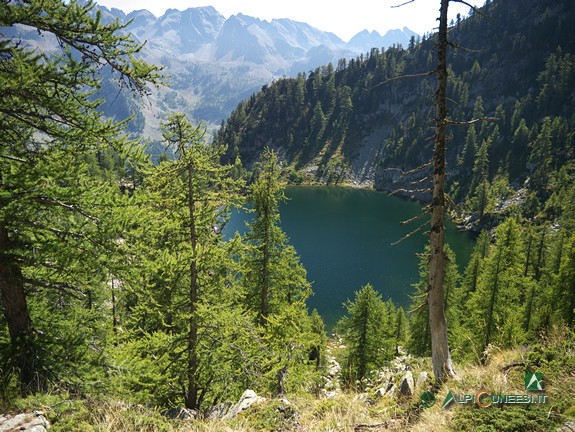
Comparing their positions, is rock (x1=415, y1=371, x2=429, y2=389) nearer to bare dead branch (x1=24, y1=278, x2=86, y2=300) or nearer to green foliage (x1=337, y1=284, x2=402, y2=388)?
bare dead branch (x1=24, y1=278, x2=86, y2=300)

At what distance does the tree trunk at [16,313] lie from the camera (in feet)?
22.3

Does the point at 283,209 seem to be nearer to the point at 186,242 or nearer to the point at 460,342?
the point at 460,342

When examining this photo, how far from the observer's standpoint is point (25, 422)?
5691 mm

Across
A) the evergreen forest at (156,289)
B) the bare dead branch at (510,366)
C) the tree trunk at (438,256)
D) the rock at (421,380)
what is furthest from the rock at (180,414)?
the bare dead branch at (510,366)

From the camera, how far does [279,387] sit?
48.9 feet

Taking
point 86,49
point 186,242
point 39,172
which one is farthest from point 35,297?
point 86,49

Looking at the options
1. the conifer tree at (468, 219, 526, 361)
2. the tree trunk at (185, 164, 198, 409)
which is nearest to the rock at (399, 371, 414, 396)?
the tree trunk at (185, 164, 198, 409)

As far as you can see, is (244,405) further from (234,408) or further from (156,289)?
(156,289)

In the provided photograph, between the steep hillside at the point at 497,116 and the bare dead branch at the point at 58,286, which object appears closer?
the bare dead branch at the point at 58,286

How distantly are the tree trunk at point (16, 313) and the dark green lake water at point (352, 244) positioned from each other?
30600 mm

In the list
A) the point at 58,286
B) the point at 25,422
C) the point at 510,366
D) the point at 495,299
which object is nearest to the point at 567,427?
the point at 510,366

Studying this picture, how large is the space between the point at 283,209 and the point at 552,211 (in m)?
79.8

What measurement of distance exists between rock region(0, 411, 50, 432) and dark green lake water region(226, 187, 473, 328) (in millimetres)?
31297

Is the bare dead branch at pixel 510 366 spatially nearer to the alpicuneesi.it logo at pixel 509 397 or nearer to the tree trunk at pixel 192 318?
the alpicuneesi.it logo at pixel 509 397
